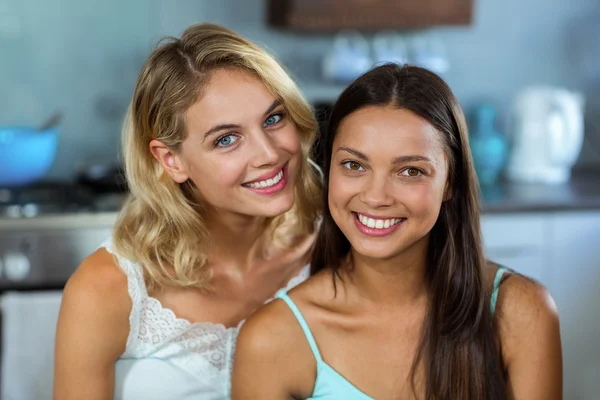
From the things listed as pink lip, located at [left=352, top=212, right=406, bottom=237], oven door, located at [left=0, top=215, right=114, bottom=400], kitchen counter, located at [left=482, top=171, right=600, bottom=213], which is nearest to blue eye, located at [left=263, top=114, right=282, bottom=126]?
pink lip, located at [left=352, top=212, right=406, bottom=237]

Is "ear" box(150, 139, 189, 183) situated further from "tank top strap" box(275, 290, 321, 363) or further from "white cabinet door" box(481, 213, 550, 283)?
"white cabinet door" box(481, 213, 550, 283)

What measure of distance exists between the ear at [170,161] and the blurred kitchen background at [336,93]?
2.95 ft

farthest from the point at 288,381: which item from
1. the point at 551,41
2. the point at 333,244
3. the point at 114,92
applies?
the point at 551,41

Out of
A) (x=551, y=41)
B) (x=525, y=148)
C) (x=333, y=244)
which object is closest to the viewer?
(x=333, y=244)

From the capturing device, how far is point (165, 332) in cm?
173

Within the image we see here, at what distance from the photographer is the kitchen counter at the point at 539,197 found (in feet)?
9.25

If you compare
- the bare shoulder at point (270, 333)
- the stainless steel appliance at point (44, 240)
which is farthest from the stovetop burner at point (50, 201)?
the bare shoulder at point (270, 333)

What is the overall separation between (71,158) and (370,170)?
1.97m

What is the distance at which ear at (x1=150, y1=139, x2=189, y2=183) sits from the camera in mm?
1704

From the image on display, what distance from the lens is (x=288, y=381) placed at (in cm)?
149

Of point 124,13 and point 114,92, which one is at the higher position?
point 124,13

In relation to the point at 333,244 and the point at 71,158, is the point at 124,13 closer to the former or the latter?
the point at 71,158

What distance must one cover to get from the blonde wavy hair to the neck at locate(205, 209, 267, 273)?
31mm

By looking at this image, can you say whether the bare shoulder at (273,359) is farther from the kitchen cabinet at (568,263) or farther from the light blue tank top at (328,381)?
the kitchen cabinet at (568,263)
